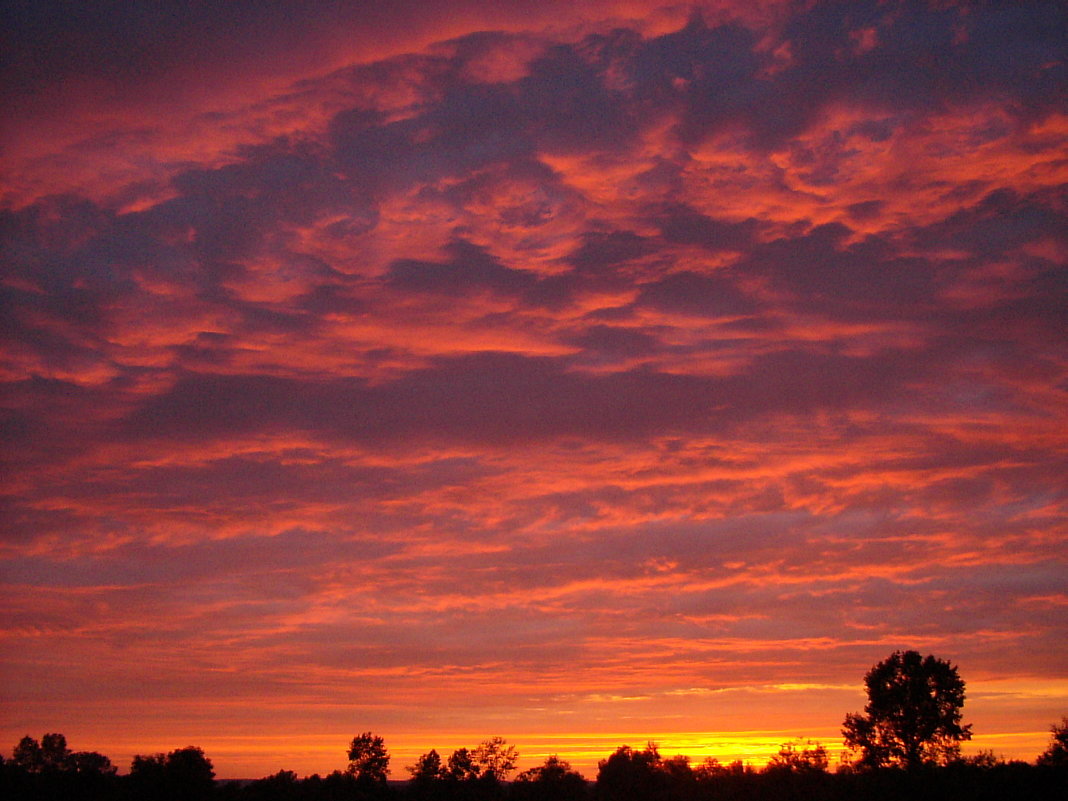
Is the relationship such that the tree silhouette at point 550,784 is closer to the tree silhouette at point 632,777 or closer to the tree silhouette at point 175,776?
the tree silhouette at point 632,777

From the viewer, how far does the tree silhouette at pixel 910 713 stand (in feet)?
294

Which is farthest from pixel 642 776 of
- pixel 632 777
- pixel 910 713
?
pixel 910 713

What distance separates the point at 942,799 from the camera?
5684cm

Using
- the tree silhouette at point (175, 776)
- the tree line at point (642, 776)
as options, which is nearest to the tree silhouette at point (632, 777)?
the tree line at point (642, 776)

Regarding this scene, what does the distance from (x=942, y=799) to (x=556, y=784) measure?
47.2 metres

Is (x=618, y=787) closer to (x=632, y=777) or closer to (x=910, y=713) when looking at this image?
(x=632, y=777)

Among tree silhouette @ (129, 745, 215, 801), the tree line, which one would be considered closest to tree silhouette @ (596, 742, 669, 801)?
the tree line

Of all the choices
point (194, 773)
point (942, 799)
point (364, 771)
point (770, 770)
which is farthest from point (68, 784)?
point (942, 799)

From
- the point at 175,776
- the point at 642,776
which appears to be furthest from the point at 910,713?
the point at 175,776

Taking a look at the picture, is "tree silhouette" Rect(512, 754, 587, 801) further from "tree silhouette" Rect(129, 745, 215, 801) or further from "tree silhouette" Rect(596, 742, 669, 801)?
"tree silhouette" Rect(129, 745, 215, 801)

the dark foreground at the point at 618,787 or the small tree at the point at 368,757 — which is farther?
the small tree at the point at 368,757

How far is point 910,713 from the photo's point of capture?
92062 mm

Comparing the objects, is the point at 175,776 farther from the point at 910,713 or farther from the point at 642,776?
the point at 910,713

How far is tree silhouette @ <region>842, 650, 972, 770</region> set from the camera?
89562 millimetres
